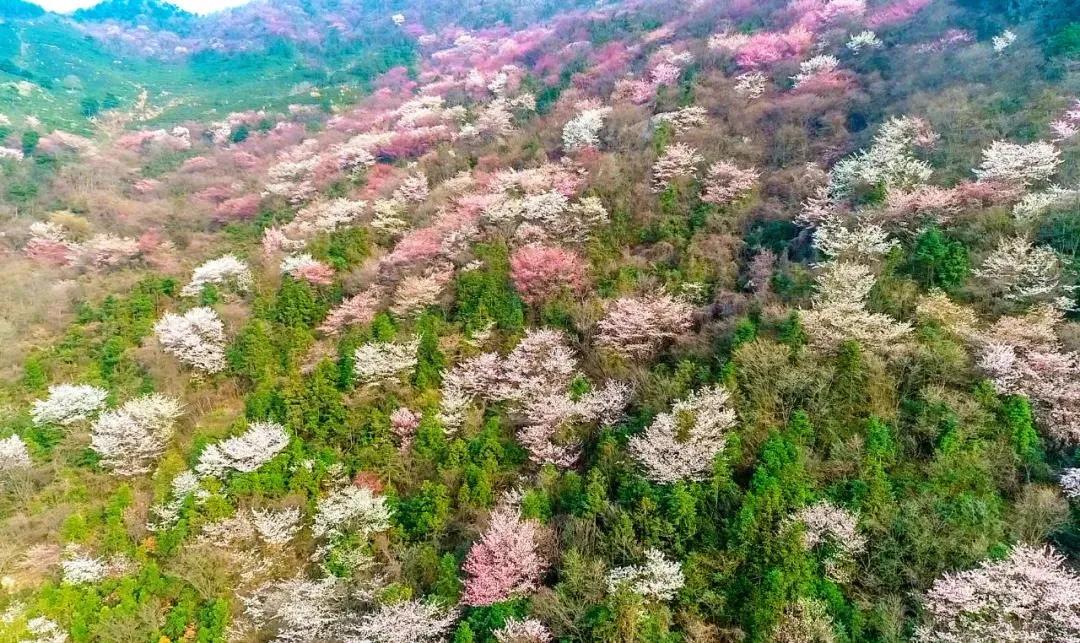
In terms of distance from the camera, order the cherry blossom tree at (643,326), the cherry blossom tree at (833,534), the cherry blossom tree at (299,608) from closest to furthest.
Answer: the cherry blossom tree at (833,534), the cherry blossom tree at (299,608), the cherry blossom tree at (643,326)

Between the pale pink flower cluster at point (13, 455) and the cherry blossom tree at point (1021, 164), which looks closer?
the cherry blossom tree at point (1021, 164)

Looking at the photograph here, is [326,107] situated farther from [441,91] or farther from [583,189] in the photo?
[583,189]

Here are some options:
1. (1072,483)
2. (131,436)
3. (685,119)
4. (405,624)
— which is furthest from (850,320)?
(131,436)

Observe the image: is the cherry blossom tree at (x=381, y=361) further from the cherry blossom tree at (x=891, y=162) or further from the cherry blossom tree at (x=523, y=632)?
the cherry blossom tree at (x=891, y=162)

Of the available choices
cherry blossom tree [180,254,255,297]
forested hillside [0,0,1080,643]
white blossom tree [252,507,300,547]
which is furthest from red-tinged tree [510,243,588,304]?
cherry blossom tree [180,254,255,297]

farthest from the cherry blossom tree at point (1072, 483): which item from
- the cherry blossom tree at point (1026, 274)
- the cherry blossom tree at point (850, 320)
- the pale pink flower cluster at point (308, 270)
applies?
the pale pink flower cluster at point (308, 270)

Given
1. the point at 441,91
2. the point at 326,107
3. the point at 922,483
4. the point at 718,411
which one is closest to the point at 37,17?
the point at 326,107

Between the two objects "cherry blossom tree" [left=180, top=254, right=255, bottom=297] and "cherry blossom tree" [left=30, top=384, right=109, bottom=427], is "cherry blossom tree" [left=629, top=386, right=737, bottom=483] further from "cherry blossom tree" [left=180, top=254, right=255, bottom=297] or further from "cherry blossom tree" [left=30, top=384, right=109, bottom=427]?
"cherry blossom tree" [left=180, top=254, right=255, bottom=297]
